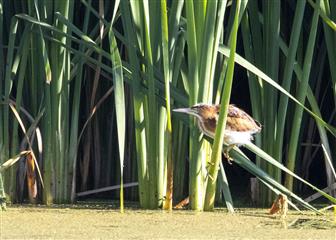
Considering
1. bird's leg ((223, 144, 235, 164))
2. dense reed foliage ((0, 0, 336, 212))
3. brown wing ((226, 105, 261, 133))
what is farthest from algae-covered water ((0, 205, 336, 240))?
brown wing ((226, 105, 261, 133))

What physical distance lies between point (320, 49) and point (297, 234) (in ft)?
4.56

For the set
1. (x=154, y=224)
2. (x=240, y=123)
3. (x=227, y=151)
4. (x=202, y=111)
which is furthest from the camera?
(x=240, y=123)

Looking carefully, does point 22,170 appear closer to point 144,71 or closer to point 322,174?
point 144,71

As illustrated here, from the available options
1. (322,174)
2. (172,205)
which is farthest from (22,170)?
(322,174)

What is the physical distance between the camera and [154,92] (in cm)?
349

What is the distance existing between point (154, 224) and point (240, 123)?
0.72 meters

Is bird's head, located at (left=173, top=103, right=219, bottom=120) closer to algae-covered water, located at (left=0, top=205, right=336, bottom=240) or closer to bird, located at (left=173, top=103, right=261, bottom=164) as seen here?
bird, located at (left=173, top=103, right=261, bottom=164)

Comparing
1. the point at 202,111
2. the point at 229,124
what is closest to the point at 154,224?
the point at 202,111

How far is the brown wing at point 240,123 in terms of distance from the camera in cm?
369

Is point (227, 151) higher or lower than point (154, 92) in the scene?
lower

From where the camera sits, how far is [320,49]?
425 centimetres

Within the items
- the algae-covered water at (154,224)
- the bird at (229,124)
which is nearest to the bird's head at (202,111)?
the bird at (229,124)

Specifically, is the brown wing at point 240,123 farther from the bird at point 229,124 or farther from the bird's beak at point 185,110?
the bird's beak at point 185,110

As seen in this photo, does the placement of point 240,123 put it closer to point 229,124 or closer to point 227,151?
point 229,124
